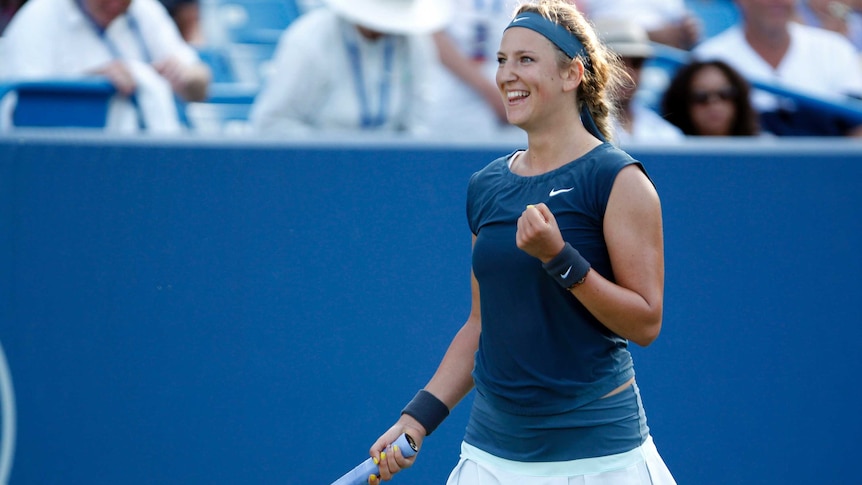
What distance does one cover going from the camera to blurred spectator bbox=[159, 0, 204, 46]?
5473 mm

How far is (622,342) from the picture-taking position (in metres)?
2.50

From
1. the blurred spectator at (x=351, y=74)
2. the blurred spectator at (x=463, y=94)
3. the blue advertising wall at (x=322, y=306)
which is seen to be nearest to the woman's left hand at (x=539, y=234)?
the blue advertising wall at (x=322, y=306)

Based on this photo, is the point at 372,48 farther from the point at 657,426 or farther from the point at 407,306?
the point at 657,426

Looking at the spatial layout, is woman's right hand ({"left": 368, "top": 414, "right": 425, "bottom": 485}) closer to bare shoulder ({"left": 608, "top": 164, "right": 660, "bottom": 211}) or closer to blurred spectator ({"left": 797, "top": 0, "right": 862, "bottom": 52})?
bare shoulder ({"left": 608, "top": 164, "right": 660, "bottom": 211})

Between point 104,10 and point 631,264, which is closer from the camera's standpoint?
point 631,264

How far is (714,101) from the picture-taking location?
472 centimetres

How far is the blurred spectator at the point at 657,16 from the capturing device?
18.9ft

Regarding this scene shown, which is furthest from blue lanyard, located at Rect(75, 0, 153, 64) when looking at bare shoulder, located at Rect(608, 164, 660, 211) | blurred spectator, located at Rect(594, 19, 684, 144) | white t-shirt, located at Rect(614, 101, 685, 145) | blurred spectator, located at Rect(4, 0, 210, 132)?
bare shoulder, located at Rect(608, 164, 660, 211)

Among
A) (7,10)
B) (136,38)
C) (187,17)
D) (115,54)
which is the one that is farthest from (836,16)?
(7,10)

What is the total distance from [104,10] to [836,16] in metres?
4.45

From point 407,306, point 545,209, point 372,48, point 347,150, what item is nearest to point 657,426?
point 407,306

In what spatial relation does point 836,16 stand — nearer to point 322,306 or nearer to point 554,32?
point 322,306

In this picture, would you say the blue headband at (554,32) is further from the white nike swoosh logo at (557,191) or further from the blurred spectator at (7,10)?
the blurred spectator at (7,10)

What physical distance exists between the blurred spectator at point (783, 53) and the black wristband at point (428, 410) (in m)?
3.18
